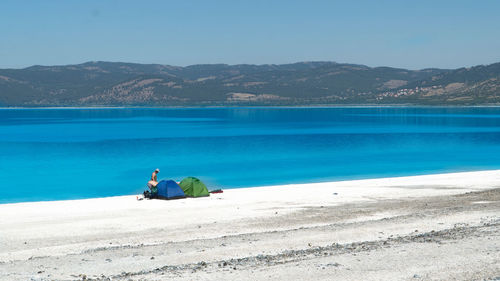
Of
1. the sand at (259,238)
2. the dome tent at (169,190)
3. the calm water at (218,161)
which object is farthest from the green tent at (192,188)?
the calm water at (218,161)

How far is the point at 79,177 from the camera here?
141 feet

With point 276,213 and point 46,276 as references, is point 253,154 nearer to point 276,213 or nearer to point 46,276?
point 276,213

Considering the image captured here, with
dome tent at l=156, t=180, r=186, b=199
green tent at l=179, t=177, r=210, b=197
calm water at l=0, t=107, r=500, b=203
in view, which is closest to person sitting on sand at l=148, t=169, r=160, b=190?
dome tent at l=156, t=180, r=186, b=199

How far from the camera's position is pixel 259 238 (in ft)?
51.8

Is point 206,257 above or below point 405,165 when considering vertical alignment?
above

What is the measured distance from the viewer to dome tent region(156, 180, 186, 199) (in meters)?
24.3

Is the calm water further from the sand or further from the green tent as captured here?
the sand

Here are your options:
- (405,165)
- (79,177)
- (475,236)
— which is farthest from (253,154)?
(475,236)

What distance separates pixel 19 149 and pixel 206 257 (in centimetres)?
5876

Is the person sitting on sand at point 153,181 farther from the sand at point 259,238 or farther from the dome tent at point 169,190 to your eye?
the sand at point 259,238

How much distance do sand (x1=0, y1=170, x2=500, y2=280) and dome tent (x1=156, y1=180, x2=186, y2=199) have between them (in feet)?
1.56

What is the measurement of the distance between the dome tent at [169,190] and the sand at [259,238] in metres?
0.47

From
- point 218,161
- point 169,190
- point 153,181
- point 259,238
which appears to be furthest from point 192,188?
point 218,161

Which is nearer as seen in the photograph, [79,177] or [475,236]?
[475,236]
